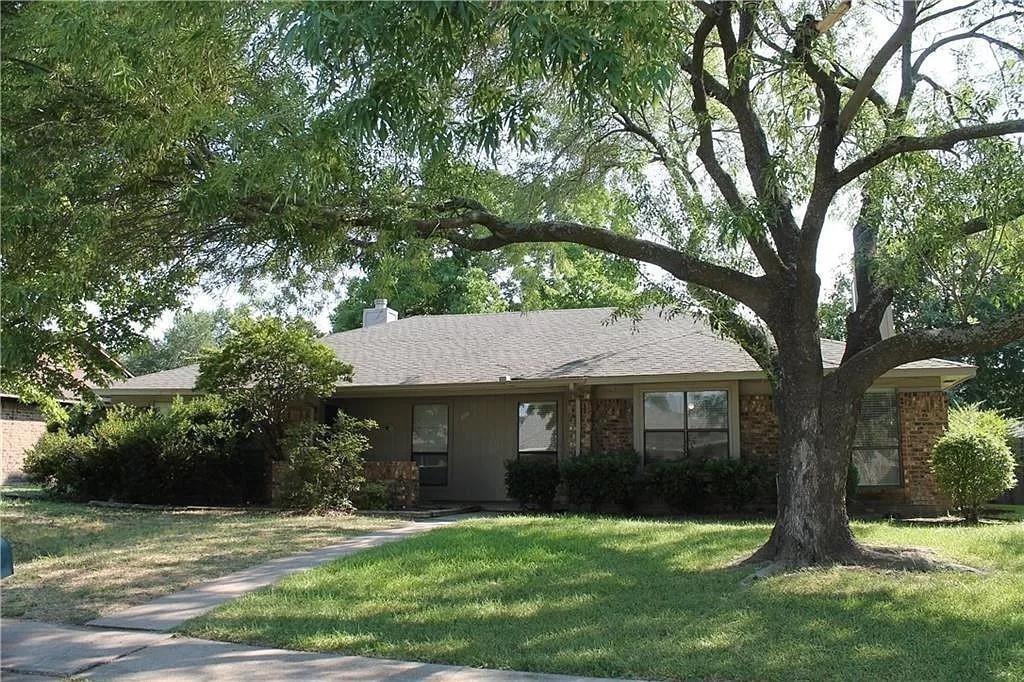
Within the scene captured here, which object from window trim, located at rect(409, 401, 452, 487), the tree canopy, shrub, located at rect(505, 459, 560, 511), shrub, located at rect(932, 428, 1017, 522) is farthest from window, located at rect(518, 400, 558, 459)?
the tree canopy

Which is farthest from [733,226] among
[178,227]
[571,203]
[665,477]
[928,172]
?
[665,477]

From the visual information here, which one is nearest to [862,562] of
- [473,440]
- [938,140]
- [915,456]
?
[938,140]

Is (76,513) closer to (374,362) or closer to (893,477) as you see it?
(374,362)

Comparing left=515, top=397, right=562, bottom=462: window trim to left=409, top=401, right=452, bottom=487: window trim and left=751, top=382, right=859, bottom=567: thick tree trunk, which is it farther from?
left=751, top=382, right=859, bottom=567: thick tree trunk

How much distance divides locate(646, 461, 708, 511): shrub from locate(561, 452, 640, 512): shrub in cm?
39

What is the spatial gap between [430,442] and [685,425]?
5.56 meters

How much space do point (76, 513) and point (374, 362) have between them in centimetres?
680

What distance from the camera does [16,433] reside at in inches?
1027

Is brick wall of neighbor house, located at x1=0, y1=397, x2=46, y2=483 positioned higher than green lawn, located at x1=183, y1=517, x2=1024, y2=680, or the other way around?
brick wall of neighbor house, located at x1=0, y1=397, x2=46, y2=483

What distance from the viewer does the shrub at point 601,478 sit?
16.0 meters

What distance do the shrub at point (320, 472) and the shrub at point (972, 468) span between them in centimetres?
1010

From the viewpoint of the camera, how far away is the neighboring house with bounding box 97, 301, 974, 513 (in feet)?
52.7

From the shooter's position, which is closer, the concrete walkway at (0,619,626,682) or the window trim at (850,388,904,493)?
the concrete walkway at (0,619,626,682)

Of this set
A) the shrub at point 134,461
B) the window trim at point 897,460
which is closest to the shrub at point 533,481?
the window trim at point 897,460
